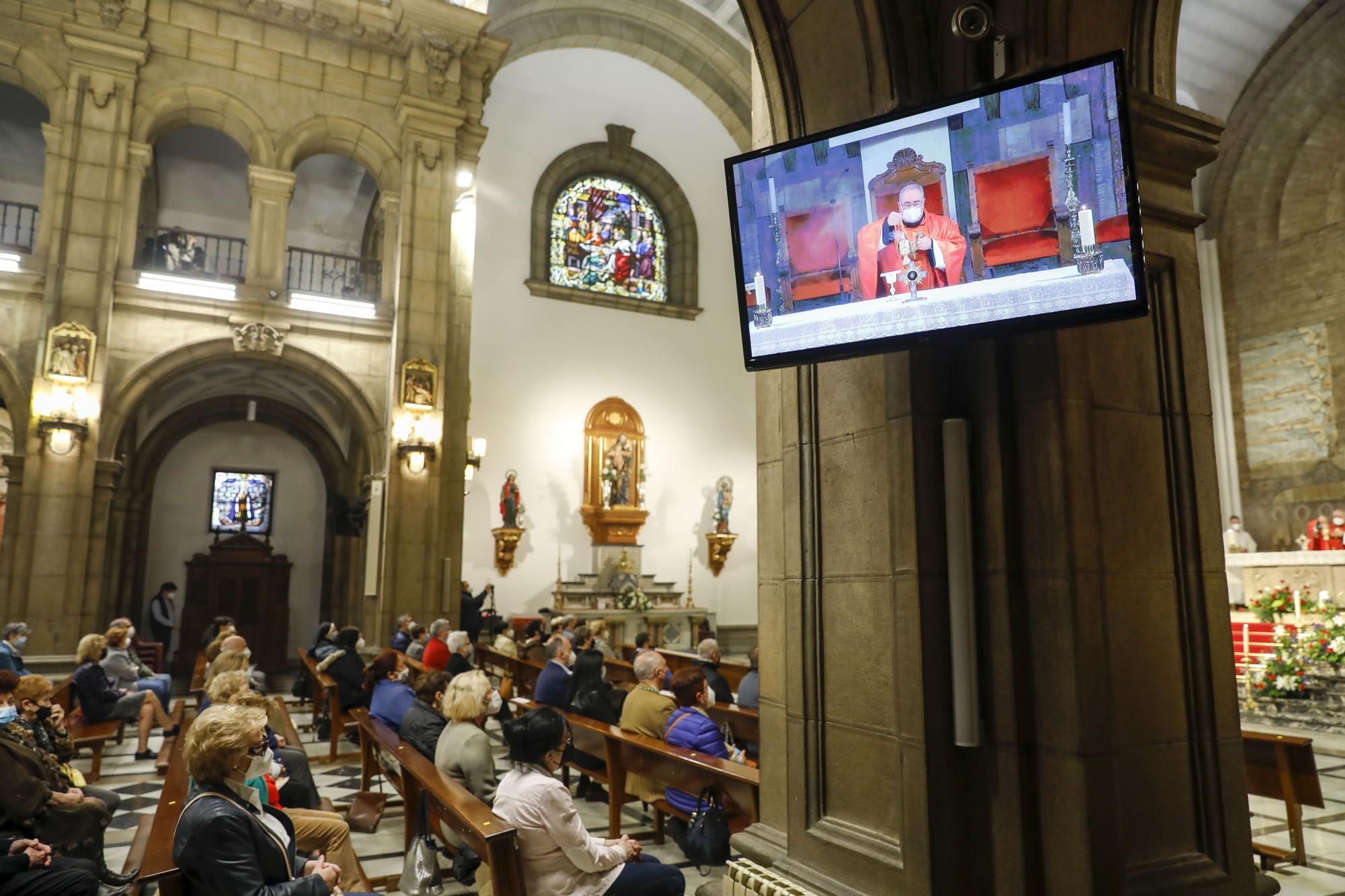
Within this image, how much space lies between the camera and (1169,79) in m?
2.91

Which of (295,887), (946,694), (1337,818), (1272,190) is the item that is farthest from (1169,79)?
(1272,190)

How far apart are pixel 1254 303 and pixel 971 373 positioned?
54.8 feet

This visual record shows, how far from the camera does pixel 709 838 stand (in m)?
3.89

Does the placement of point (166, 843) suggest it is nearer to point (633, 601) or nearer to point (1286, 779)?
point (1286, 779)

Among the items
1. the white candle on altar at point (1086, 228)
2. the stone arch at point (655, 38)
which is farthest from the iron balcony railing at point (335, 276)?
the white candle on altar at point (1086, 228)

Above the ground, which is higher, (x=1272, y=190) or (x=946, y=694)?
(x=1272, y=190)

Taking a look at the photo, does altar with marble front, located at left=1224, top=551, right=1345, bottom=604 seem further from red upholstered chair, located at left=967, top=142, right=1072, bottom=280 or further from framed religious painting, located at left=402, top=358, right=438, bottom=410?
red upholstered chair, located at left=967, top=142, right=1072, bottom=280

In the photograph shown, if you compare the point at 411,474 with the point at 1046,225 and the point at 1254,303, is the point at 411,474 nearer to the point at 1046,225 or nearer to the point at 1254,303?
the point at 1046,225

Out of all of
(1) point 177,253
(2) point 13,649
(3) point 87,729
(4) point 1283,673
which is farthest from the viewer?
(1) point 177,253

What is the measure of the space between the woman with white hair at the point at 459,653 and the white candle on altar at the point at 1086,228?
546 centimetres

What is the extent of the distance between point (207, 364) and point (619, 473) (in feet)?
21.4

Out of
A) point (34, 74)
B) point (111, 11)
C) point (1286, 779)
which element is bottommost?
point (1286, 779)

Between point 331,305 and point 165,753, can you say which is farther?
point 331,305

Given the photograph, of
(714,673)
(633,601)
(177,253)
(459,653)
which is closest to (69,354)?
(177,253)
